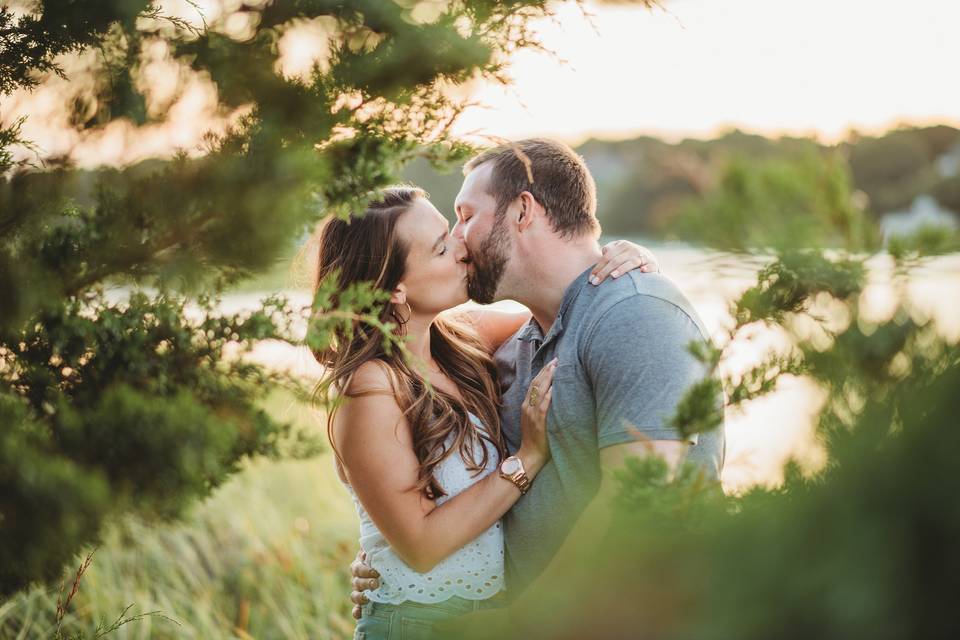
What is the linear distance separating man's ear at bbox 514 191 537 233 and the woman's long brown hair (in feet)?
1.40

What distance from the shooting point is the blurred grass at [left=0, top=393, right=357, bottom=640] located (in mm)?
3891

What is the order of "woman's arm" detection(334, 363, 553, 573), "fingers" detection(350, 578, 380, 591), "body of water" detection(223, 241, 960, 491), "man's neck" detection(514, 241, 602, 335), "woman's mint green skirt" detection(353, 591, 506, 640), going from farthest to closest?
"man's neck" detection(514, 241, 602, 335)
"fingers" detection(350, 578, 380, 591)
"woman's mint green skirt" detection(353, 591, 506, 640)
"woman's arm" detection(334, 363, 553, 573)
"body of water" detection(223, 241, 960, 491)

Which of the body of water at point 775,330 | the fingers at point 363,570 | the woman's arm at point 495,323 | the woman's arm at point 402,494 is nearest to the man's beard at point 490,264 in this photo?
the woman's arm at point 495,323

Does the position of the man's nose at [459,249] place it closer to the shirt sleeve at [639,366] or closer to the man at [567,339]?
the man at [567,339]

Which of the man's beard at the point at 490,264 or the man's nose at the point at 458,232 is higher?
the man's nose at the point at 458,232

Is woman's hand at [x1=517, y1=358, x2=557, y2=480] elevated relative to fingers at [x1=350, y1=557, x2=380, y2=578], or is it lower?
elevated

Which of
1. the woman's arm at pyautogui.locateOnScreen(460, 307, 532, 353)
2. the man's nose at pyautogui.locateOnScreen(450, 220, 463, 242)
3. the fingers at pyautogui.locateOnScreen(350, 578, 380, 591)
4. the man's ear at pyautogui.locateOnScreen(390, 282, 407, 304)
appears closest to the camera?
the fingers at pyautogui.locateOnScreen(350, 578, 380, 591)

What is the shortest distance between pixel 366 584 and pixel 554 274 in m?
1.48

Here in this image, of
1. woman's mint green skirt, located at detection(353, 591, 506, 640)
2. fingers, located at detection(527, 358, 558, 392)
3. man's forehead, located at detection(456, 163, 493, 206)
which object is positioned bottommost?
woman's mint green skirt, located at detection(353, 591, 506, 640)

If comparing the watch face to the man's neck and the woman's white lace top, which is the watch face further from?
the man's neck

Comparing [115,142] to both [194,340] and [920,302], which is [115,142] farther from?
[920,302]

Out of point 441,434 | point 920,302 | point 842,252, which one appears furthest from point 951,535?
point 441,434

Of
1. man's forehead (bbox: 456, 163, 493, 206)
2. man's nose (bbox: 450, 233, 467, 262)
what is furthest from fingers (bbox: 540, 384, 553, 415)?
man's forehead (bbox: 456, 163, 493, 206)

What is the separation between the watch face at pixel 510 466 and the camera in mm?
2715
